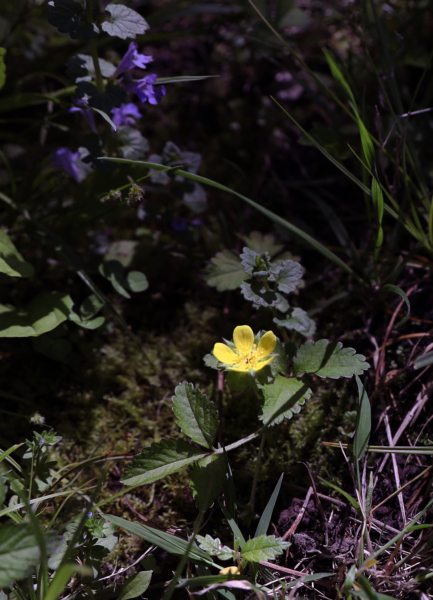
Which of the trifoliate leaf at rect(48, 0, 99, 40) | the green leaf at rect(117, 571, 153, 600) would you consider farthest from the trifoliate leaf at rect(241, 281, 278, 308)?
the trifoliate leaf at rect(48, 0, 99, 40)

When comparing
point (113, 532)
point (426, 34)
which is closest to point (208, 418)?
point (113, 532)

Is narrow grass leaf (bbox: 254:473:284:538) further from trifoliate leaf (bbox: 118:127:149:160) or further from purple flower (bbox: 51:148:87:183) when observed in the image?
purple flower (bbox: 51:148:87:183)

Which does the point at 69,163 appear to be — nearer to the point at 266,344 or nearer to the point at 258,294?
the point at 258,294

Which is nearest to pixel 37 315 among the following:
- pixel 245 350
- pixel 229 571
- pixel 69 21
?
pixel 245 350

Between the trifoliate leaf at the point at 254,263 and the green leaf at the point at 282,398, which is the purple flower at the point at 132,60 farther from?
the green leaf at the point at 282,398

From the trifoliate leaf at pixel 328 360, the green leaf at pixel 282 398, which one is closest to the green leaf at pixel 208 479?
the green leaf at pixel 282 398
